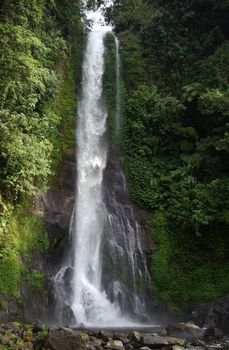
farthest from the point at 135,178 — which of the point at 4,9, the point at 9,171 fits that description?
the point at 4,9

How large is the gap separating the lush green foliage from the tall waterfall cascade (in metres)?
0.91

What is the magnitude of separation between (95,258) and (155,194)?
385 cm

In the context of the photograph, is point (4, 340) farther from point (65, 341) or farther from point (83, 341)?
point (83, 341)

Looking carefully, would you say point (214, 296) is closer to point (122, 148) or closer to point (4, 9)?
point (122, 148)

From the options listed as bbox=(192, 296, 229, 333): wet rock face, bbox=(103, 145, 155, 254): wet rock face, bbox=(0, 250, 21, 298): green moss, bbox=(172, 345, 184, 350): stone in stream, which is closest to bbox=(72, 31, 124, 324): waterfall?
bbox=(103, 145, 155, 254): wet rock face

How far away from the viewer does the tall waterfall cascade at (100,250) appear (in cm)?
1578

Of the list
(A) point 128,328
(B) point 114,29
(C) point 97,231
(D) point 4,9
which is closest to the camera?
(A) point 128,328

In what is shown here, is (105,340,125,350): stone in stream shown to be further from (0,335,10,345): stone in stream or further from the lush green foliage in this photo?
the lush green foliage

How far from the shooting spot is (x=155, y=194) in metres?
19.4

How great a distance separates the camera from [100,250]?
1769cm

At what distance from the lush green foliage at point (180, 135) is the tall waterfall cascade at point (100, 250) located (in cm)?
91

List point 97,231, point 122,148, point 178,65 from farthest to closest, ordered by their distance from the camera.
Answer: point 178,65 → point 122,148 → point 97,231

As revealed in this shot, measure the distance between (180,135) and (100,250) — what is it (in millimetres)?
6762

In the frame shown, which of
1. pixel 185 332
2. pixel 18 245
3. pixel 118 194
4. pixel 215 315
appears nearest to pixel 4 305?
pixel 18 245
